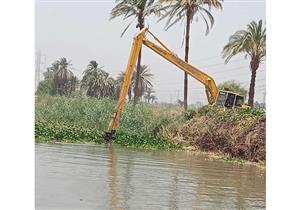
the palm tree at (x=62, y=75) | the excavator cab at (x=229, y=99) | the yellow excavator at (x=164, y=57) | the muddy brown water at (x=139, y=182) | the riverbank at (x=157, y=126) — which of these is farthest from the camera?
the excavator cab at (x=229, y=99)

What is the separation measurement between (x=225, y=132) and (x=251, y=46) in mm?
1995

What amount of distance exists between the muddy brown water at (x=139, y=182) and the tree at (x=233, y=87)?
189cm

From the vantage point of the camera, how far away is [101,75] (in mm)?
12188

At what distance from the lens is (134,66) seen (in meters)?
11.6

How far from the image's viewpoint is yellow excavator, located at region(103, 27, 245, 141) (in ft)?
37.5

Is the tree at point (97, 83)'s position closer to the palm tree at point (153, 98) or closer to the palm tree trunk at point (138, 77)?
the palm tree trunk at point (138, 77)

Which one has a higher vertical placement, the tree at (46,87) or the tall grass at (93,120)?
the tree at (46,87)

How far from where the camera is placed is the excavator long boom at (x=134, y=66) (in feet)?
37.5

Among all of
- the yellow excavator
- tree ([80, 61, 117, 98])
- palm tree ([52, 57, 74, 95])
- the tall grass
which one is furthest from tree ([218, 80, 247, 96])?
palm tree ([52, 57, 74, 95])

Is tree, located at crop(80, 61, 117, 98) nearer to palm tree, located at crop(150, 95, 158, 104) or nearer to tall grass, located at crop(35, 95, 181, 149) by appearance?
tall grass, located at crop(35, 95, 181, 149)

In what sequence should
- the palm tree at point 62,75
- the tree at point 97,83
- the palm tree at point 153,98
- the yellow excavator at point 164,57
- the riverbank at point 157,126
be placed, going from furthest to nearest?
the palm tree at point 153,98
the tree at point 97,83
the yellow excavator at point 164,57
the riverbank at point 157,126
the palm tree at point 62,75

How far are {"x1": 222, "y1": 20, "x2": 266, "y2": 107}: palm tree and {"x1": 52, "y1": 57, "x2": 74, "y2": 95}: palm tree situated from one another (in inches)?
122

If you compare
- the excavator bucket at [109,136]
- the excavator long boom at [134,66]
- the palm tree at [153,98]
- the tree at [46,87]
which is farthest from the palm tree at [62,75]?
the palm tree at [153,98]

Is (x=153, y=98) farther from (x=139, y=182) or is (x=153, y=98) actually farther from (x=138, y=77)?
(x=139, y=182)
